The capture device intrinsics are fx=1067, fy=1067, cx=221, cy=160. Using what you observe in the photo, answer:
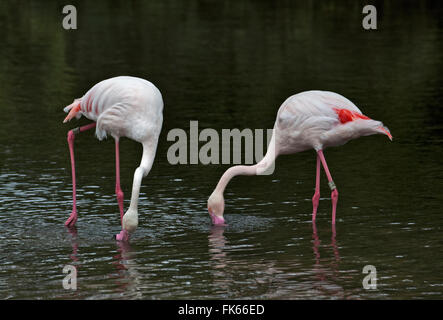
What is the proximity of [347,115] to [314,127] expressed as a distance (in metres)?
0.41

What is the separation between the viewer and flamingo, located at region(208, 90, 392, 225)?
1236 centimetres

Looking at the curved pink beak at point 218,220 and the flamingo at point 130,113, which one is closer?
the flamingo at point 130,113

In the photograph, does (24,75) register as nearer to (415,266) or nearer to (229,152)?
(229,152)

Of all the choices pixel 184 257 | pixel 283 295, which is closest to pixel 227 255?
→ pixel 184 257

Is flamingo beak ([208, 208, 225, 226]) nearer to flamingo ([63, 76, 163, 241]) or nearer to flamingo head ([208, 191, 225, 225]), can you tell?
flamingo head ([208, 191, 225, 225])

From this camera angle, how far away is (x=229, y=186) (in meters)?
14.4

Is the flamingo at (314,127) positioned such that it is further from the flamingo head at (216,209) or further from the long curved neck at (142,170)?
the long curved neck at (142,170)

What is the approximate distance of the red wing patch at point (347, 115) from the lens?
489 inches
